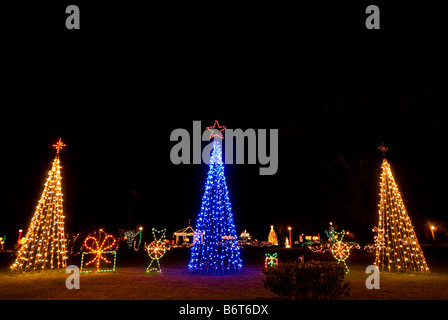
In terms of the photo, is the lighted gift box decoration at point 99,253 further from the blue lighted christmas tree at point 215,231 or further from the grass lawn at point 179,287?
the blue lighted christmas tree at point 215,231

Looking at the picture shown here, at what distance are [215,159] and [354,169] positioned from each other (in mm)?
8145

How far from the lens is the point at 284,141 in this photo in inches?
768

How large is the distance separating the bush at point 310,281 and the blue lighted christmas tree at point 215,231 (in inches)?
233

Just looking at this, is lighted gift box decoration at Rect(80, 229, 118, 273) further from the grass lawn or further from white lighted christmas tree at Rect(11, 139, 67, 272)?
white lighted christmas tree at Rect(11, 139, 67, 272)

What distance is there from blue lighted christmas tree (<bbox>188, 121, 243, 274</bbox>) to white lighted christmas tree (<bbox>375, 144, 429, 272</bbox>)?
5.24 meters

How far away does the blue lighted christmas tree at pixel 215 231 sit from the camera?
1249 centimetres

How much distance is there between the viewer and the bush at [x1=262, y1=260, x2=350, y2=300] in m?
6.30

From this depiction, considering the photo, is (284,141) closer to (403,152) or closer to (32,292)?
(403,152)

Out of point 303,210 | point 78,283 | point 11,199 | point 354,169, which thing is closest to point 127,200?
point 11,199

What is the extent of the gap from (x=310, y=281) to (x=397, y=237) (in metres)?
7.92

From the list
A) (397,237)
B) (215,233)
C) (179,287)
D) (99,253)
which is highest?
(215,233)

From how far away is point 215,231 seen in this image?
1260 cm

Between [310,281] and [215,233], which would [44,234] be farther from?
[310,281]

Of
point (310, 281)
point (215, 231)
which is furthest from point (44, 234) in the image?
point (310, 281)
